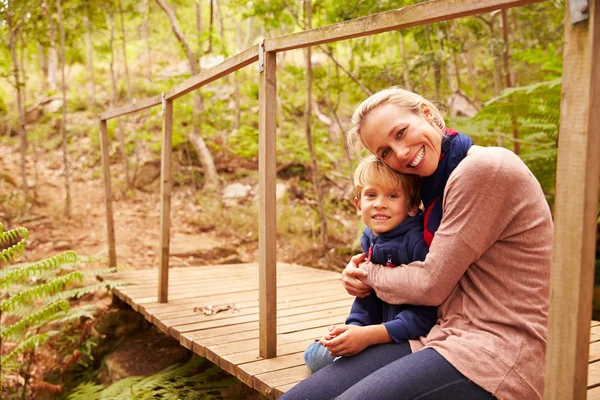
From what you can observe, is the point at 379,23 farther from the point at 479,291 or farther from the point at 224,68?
the point at 224,68

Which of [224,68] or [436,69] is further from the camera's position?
[436,69]

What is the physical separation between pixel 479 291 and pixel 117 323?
4.26m

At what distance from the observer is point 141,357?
4691 mm

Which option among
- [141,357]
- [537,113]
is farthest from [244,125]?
[537,113]

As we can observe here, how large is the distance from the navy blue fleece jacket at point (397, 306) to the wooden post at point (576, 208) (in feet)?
2.10

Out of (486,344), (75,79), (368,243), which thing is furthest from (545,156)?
(75,79)

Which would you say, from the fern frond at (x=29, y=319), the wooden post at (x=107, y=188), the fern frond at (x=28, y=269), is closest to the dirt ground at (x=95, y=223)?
the wooden post at (x=107, y=188)

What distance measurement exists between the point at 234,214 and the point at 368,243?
7.01 metres

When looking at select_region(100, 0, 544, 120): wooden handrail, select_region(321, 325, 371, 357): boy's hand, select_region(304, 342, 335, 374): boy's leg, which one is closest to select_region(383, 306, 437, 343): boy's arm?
select_region(321, 325, 371, 357): boy's hand

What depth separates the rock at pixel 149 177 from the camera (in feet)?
34.2

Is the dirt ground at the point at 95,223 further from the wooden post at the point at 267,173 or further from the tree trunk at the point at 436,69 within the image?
the wooden post at the point at 267,173

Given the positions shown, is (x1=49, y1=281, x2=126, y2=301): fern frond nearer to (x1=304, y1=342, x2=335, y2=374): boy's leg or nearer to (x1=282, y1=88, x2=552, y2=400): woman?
(x1=304, y1=342, x2=335, y2=374): boy's leg

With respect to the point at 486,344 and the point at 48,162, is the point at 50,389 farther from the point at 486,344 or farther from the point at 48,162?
the point at 48,162

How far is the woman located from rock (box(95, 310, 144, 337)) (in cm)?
375
